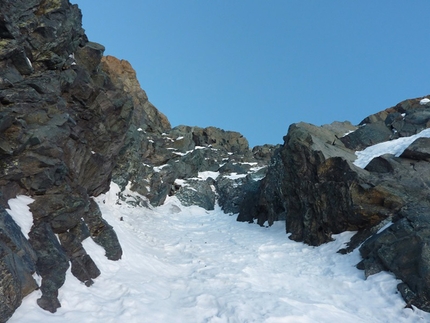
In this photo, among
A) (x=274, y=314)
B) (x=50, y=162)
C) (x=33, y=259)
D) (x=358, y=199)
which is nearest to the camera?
(x=33, y=259)

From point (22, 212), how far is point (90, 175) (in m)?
9.29

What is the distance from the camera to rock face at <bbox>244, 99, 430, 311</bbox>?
13.5m

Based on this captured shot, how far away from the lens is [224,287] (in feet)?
41.3

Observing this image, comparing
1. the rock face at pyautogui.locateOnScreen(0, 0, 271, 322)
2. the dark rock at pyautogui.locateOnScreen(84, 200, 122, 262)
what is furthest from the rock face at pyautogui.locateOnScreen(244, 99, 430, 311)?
the rock face at pyautogui.locateOnScreen(0, 0, 271, 322)

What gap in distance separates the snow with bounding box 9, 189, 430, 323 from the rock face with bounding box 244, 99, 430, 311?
2.95 ft

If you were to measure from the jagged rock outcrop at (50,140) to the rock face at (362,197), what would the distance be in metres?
12.8

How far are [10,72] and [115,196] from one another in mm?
14245

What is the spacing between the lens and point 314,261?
675 inches

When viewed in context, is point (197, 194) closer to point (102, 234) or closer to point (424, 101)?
point (102, 234)

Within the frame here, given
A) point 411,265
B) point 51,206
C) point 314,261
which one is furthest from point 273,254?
point 51,206

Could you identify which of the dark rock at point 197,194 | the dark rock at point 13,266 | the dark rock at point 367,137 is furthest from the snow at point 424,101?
the dark rock at point 13,266

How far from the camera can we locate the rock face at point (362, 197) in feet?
44.2

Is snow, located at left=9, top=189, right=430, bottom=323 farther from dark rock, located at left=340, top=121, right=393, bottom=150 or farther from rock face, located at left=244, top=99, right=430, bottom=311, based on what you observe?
dark rock, located at left=340, top=121, right=393, bottom=150

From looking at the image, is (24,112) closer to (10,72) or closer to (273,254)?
(10,72)
